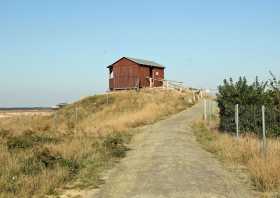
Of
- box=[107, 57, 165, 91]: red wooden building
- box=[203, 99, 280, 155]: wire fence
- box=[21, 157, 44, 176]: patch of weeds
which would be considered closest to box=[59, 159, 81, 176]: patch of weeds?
box=[21, 157, 44, 176]: patch of weeds

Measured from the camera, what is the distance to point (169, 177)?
429 inches

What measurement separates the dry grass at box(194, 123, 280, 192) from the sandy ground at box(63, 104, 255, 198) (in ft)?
1.38

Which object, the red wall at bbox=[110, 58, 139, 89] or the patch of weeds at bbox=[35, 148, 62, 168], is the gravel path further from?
the red wall at bbox=[110, 58, 139, 89]

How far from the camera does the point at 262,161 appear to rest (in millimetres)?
11750

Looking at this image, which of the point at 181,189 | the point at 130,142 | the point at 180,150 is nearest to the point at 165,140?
the point at 130,142

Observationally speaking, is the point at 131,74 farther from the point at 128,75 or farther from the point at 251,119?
the point at 251,119

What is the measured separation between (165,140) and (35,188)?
10.6 metres

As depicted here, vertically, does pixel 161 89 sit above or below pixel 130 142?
above

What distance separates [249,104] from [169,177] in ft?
38.6

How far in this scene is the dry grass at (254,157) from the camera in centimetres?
989

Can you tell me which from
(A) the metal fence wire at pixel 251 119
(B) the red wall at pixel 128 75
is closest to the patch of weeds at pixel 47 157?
(A) the metal fence wire at pixel 251 119

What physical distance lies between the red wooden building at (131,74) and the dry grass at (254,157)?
32.9 metres

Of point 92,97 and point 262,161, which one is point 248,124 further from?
point 92,97

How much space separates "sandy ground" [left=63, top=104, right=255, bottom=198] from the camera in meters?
9.23
